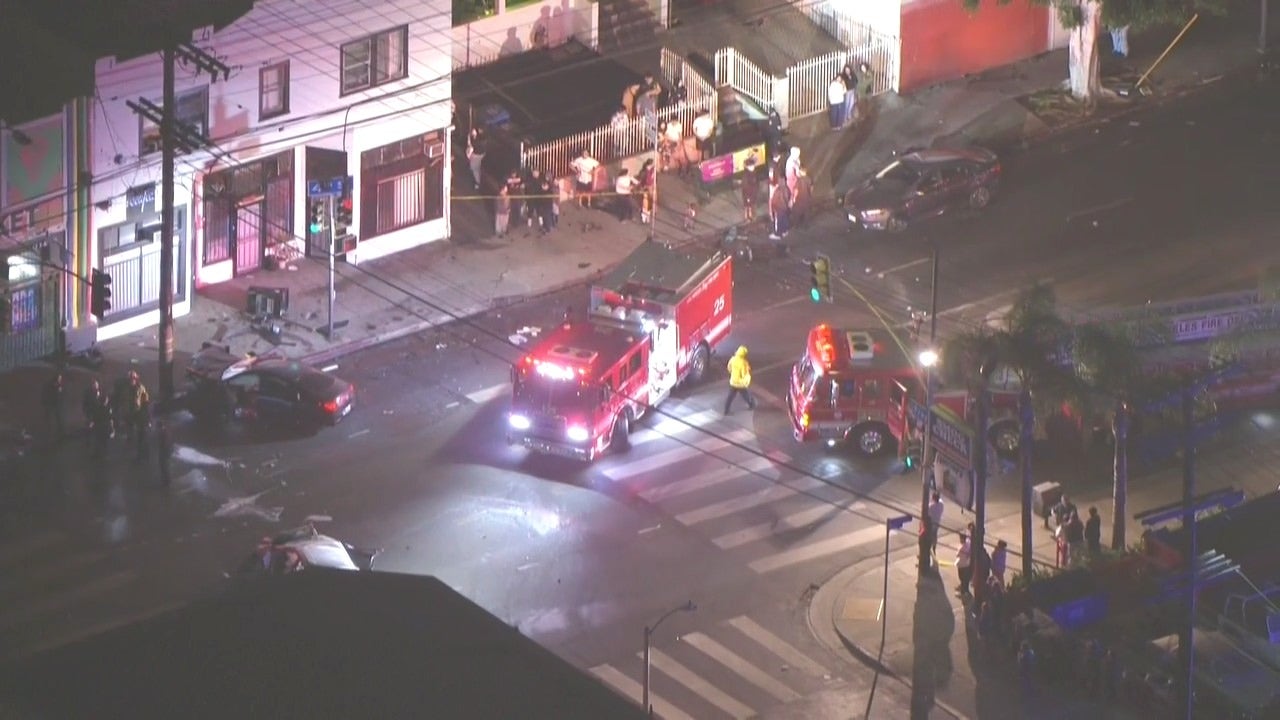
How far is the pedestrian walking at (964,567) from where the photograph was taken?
40281 mm

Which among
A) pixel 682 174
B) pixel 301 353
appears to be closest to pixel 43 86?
pixel 301 353

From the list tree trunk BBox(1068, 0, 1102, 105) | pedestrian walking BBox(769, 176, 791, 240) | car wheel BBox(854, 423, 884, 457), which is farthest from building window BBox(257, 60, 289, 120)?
tree trunk BBox(1068, 0, 1102, 105)

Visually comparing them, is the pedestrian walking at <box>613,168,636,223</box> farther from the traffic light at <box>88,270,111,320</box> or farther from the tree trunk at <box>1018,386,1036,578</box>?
the tree trunk at <box>1018,386,1036,578</box>

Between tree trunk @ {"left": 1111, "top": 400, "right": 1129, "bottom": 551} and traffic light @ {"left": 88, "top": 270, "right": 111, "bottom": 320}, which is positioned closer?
tree trunk @ {"left": 1111, "top": 400, "right": 1129, "bottom": 551}

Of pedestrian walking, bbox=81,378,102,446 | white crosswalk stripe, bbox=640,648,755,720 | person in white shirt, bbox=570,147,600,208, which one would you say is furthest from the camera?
person in white shirt, bbox=570,147,600,208

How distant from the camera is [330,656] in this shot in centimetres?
2688

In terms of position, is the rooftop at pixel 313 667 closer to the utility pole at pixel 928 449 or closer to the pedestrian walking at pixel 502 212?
the utility pole at pixel 928 449

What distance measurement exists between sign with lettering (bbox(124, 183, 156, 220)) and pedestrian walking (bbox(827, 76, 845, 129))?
58.3 feet

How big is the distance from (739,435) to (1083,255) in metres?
11.6

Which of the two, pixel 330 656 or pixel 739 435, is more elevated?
pixel 330 656

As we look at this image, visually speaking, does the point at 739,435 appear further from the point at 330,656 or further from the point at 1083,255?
the point at 330,656

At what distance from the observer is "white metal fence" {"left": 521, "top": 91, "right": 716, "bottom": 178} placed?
5597 cm

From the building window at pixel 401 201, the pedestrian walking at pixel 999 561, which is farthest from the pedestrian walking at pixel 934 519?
the building window at pixel 401 201

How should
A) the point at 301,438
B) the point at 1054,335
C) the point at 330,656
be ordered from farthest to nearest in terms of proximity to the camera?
1. the point at 301,438
2. the point at 1054,335
3. the point at 330,656
